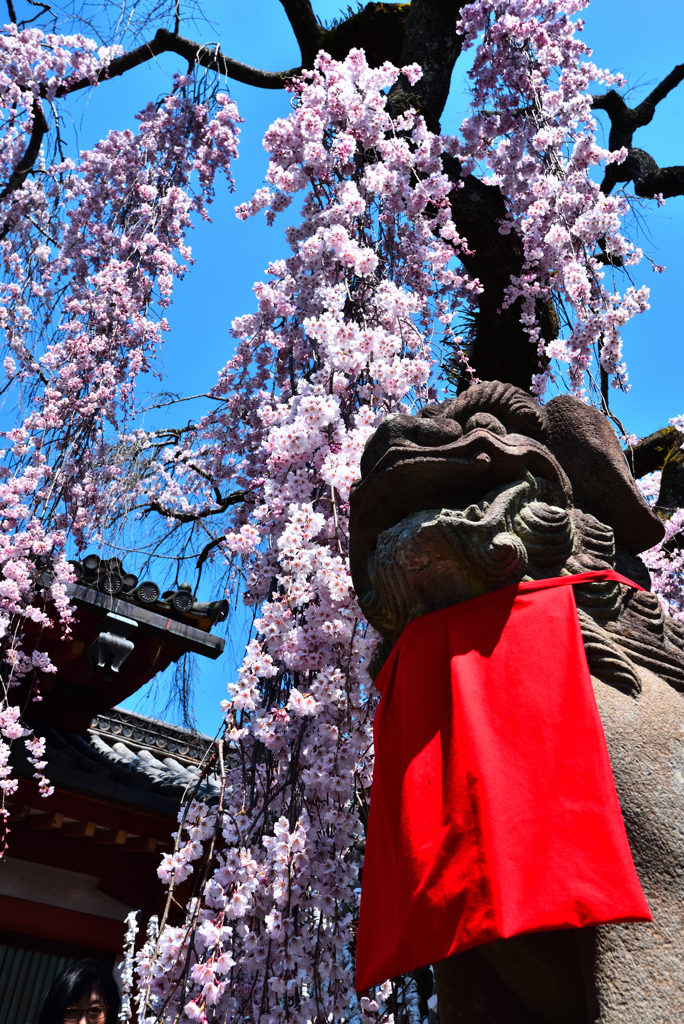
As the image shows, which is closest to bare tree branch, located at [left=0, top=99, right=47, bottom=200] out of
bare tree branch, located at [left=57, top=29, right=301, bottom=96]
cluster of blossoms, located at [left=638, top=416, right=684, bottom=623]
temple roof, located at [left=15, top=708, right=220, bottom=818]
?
bare tree branch, located at [left=57, top=29, right=301, bottom=96]

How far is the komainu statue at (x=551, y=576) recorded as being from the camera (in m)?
1.53

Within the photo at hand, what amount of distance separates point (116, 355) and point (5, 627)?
2.20 metres

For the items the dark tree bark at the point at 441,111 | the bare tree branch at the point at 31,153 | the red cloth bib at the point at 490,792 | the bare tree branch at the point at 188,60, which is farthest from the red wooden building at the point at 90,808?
the bare tree branch at the point at 188,60

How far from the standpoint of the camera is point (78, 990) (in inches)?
94.2

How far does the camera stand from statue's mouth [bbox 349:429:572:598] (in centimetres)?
201

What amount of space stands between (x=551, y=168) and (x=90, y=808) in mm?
5172

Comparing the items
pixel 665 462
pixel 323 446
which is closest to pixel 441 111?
pixel 665 462

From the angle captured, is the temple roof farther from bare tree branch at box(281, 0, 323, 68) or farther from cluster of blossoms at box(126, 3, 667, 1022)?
bare tree branch at box(281, 0, 323, 68)

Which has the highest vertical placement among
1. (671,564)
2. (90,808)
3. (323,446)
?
(671,564)

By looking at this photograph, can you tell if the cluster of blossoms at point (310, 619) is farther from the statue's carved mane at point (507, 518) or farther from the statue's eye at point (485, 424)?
the statue's eye at point (485, 424)

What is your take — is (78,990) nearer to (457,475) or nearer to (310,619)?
(310,619)

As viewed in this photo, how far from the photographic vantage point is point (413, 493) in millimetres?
2072

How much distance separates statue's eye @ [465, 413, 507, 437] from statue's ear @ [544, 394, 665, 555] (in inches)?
9.3

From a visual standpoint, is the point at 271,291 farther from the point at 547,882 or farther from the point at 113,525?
the point at 547,882
